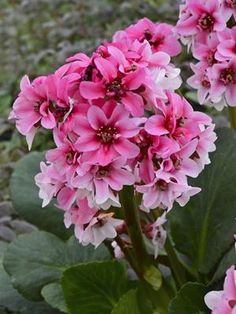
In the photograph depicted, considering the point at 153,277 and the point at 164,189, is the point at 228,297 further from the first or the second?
the point at 153,277

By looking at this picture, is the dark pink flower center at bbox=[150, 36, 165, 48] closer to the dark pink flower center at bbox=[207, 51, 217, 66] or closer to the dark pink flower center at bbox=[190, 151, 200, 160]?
the dark pink flower center at bbox=[207, 51, 217, 66]

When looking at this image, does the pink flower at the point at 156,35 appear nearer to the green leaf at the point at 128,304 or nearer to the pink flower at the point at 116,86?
the pink flower at the point at 116,86

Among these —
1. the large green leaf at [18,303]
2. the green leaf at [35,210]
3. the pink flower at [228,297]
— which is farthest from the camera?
the green leaf at [35,210]

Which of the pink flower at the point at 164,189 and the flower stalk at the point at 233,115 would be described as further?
the flower stalk at the point at 233,115

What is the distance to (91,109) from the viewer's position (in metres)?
1.32

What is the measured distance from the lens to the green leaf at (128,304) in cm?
154

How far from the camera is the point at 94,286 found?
5.32ft

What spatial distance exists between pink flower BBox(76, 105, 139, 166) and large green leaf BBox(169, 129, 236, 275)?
46cm

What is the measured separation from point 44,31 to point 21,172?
2258 millimetres

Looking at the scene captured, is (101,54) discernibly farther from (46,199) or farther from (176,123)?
(46,199)

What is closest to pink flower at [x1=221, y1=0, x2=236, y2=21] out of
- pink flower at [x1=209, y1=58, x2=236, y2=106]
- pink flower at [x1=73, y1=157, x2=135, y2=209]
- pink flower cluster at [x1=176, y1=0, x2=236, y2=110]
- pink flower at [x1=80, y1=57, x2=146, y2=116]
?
pink flower cluster at [x1=176, y1=0, x2=236, y2=110]

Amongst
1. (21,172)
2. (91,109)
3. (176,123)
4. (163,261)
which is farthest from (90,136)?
(21,172)

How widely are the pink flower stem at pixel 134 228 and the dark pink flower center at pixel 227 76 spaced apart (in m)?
0.33

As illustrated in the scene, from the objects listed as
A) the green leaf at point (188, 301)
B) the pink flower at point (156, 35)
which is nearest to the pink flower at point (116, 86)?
the pink flower at point (156, 35)
